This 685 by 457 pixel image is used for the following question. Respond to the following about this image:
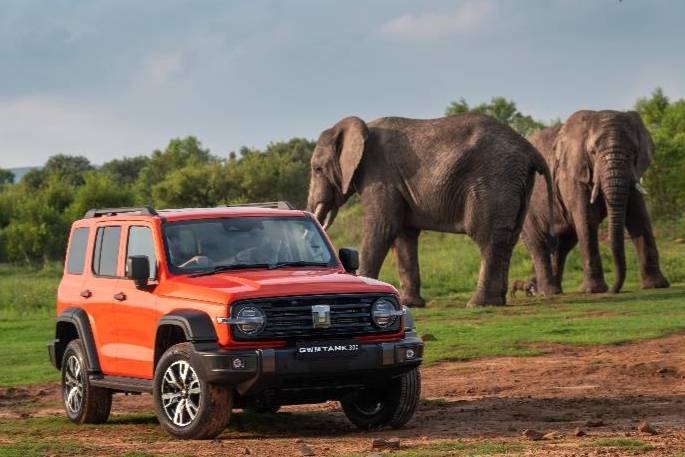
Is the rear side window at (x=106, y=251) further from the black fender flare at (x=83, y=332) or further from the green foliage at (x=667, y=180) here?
the green foliage at (x=667, y=180)

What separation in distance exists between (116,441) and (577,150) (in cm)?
1786

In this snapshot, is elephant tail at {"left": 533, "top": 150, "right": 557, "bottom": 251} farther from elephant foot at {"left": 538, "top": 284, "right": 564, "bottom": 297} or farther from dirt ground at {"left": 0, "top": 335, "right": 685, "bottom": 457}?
dirt ground at {"left": 0, "top": 335, "right": 685, "bottom": 457}

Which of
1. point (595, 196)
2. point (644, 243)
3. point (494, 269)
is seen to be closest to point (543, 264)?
point (644, 243)

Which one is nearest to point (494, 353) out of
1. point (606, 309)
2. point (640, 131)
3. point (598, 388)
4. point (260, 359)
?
point (598, 388)

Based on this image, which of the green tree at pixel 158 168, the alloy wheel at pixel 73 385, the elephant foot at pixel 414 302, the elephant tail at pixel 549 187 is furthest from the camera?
the green tree at pixel 158 168

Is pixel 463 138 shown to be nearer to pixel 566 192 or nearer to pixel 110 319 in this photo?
pixel 566 192

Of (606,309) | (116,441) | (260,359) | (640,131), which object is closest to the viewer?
(260,359)

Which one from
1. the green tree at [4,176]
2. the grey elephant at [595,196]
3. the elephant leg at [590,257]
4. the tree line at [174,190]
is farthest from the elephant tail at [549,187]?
the green tree at [4,176]

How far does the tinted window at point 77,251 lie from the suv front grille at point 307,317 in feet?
10.4

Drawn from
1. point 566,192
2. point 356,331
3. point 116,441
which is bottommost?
point 116,441

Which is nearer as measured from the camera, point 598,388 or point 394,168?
point 598,388

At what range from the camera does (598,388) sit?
15047mm

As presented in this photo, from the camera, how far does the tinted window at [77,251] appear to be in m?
14.3

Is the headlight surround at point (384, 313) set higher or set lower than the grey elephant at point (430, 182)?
lower
